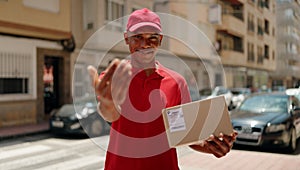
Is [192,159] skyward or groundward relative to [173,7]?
groundward

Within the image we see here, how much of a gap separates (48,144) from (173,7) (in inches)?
500

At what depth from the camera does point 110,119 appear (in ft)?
4.49

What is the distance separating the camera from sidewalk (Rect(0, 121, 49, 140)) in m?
9.61

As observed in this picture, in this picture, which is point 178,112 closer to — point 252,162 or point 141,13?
point 141,13

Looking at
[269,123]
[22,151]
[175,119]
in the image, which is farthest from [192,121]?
[22,151]

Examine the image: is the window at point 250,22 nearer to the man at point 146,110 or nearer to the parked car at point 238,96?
the parked car at point 238,96

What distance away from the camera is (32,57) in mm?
12391

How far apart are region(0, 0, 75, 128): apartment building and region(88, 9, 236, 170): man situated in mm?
9694

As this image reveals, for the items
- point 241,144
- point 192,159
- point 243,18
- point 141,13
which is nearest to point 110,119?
point 141,13

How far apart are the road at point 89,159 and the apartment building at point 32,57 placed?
3880 mm

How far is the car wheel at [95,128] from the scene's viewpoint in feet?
5.35

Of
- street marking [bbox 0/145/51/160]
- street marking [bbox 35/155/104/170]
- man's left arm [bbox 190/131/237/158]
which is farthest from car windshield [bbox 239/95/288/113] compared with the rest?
man's left arm [bbox 190/131/237/158]

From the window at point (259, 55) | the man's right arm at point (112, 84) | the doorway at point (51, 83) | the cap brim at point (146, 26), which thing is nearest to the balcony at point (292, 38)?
the doorway at point (51, 83)

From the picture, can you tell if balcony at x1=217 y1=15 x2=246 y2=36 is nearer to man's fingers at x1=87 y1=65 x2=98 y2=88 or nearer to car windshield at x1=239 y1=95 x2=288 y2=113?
car windshield at x1=239 y1=95 x2=288 y2=113
